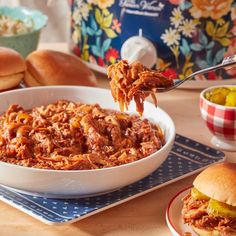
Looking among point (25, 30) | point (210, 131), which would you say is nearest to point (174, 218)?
point (210, 131)

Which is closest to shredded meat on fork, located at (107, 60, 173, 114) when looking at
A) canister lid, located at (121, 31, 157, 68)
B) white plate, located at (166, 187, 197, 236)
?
white plate, located at (166, 187, 197, 236)

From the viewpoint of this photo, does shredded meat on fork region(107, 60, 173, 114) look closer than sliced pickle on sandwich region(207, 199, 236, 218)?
No

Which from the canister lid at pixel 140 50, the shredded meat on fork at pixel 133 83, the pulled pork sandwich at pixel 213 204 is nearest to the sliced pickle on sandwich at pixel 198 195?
the pulled pork sandwich at pixel 213 204

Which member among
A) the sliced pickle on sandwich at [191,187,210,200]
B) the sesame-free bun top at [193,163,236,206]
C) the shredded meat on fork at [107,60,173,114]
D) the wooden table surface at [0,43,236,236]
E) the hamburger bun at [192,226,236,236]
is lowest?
the wooden table surface at [0,43,236,236]

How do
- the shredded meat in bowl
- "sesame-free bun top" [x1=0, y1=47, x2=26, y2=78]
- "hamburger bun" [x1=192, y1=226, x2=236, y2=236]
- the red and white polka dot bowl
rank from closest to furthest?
1. "hamburger bun" [x1=192, y1=226, x2=236, y2=236]
2. the shredded meat in bowl
3. the red and white polka dot bowl
4. "sesame-free bun top" [x1=0, y1=47, x2=26, y2=78]

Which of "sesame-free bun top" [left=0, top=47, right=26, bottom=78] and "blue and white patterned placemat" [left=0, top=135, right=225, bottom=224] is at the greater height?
"sesame-free bun top" [left=0, top=47, right=26, bottom=78]

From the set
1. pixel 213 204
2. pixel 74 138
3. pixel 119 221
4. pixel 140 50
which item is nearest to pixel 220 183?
pixel 213 204

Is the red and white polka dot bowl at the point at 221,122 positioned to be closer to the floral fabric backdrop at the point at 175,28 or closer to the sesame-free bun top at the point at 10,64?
the floral fabric backdrop at the point at 175,28

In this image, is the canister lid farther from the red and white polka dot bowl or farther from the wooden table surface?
the wooden table surface
